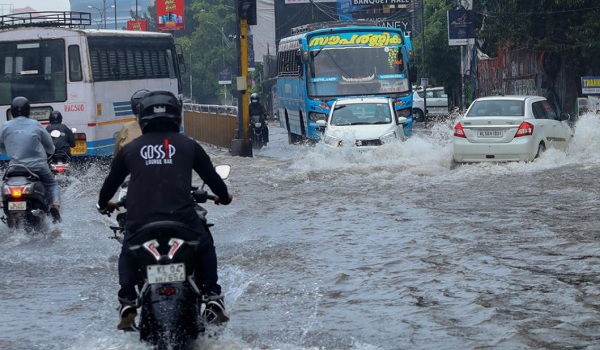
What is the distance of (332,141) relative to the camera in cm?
2230

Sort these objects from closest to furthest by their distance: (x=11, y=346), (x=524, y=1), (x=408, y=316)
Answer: (x=11, y=346)
(x=408, y=316)
(x=524, y=1)

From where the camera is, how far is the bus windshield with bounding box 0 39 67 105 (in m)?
23.8

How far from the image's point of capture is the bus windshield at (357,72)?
27969mm

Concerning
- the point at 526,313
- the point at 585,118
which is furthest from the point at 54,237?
the point at 585,118

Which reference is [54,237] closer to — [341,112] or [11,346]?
[11,346]

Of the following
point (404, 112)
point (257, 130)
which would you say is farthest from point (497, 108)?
point (257, 130)

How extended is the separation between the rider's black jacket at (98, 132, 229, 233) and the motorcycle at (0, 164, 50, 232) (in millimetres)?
6535

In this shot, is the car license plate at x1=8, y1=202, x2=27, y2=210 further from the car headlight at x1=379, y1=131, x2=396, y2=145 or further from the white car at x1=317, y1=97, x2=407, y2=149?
the car headlight at x1=379, y1=131, x2=396, y2=145

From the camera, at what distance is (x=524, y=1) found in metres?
35.1

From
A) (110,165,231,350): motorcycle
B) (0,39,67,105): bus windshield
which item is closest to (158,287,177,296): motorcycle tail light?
(110,165,231,350): motorcycle

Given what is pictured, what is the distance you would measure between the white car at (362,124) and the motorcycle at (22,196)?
1009 centimetres

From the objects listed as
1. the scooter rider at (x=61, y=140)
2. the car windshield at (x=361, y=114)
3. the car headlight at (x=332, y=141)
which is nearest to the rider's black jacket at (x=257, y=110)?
the car windshield at (x=361, y=114)

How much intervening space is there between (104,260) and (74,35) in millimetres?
13239

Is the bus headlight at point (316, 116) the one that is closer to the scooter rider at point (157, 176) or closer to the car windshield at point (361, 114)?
the car windshield at point (361, 114)
